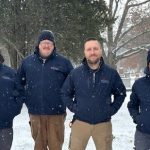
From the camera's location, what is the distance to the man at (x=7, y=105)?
5781mm

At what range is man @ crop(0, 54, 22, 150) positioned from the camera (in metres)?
5.78

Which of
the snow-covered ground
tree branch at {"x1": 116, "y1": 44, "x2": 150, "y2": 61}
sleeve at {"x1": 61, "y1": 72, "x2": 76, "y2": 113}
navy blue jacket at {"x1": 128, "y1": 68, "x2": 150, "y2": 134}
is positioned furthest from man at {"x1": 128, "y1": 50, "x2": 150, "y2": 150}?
tree branch at {"x1": 116, "y1": 44, "x2": 150, "y2": 61}

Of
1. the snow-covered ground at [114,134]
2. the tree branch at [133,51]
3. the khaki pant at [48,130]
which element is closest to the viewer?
the khaki pant at [48,130]

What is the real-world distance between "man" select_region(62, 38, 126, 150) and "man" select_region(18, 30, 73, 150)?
1.41ft

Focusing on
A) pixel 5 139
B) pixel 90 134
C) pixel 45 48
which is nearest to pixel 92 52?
pixel 45 48

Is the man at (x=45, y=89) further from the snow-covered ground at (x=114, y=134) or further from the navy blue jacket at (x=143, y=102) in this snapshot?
the snow-covered ground at (x=114, y=134)

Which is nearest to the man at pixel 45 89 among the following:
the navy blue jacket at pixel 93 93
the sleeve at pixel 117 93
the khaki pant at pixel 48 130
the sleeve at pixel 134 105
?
the khaki pant at pixel 48 130

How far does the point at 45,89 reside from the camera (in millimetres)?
6305

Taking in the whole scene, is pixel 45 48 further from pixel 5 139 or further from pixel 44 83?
pixel 5 139

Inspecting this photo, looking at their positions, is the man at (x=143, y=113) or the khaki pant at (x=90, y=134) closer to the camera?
the man at (x=143, y=113)

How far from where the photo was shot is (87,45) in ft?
19.2

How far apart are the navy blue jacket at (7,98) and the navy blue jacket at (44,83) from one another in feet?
1.15

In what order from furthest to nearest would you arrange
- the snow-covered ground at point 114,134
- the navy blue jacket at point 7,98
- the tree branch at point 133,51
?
the tree branch at point 133,51, the snow-covered ground at point 114,134, the navy blue jacket at point 7,98

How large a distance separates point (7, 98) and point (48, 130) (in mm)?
971
